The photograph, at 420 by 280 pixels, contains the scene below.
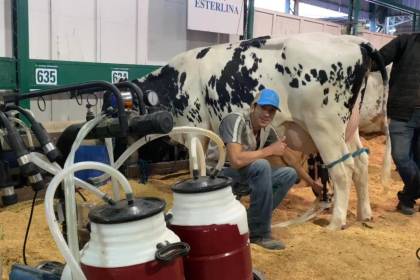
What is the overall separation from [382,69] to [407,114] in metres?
0.49

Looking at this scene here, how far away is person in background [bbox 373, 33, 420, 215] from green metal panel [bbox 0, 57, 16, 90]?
11.0 feet

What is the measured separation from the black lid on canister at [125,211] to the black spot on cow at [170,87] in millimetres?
2907

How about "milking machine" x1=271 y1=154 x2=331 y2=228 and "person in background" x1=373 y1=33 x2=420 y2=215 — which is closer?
"milking machine" x1=271 y1=154 x2=331 y2=228

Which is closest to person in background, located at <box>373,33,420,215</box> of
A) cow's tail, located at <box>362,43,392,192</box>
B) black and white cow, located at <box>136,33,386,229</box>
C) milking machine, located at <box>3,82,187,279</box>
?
cow's tail, located at <box>362,43,392,192</box>

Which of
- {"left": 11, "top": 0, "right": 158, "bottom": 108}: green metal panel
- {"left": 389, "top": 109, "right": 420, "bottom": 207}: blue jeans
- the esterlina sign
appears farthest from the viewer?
the esterlina sign

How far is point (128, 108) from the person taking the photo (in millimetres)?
1816

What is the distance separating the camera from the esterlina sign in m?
6.20

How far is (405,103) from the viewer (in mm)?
4113

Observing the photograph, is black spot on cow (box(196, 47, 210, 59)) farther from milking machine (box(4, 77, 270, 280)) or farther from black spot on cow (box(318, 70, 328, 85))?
milking machine (box(4, 77, 270, 280))

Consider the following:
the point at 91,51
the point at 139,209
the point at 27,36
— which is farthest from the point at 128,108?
the point at 91,51

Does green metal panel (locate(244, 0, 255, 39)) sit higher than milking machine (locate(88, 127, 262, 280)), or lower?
higher

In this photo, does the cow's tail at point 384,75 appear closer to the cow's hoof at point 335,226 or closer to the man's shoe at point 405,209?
the man's shoe at point 405,209

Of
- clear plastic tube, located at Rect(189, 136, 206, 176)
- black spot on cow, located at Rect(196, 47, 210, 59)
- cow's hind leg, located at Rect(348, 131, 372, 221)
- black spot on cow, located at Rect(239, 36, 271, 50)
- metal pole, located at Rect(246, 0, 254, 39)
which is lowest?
cow's hind leg, located at Rect(348, 131, 372, 221)

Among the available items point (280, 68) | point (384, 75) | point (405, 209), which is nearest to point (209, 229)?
point (280, 68)
